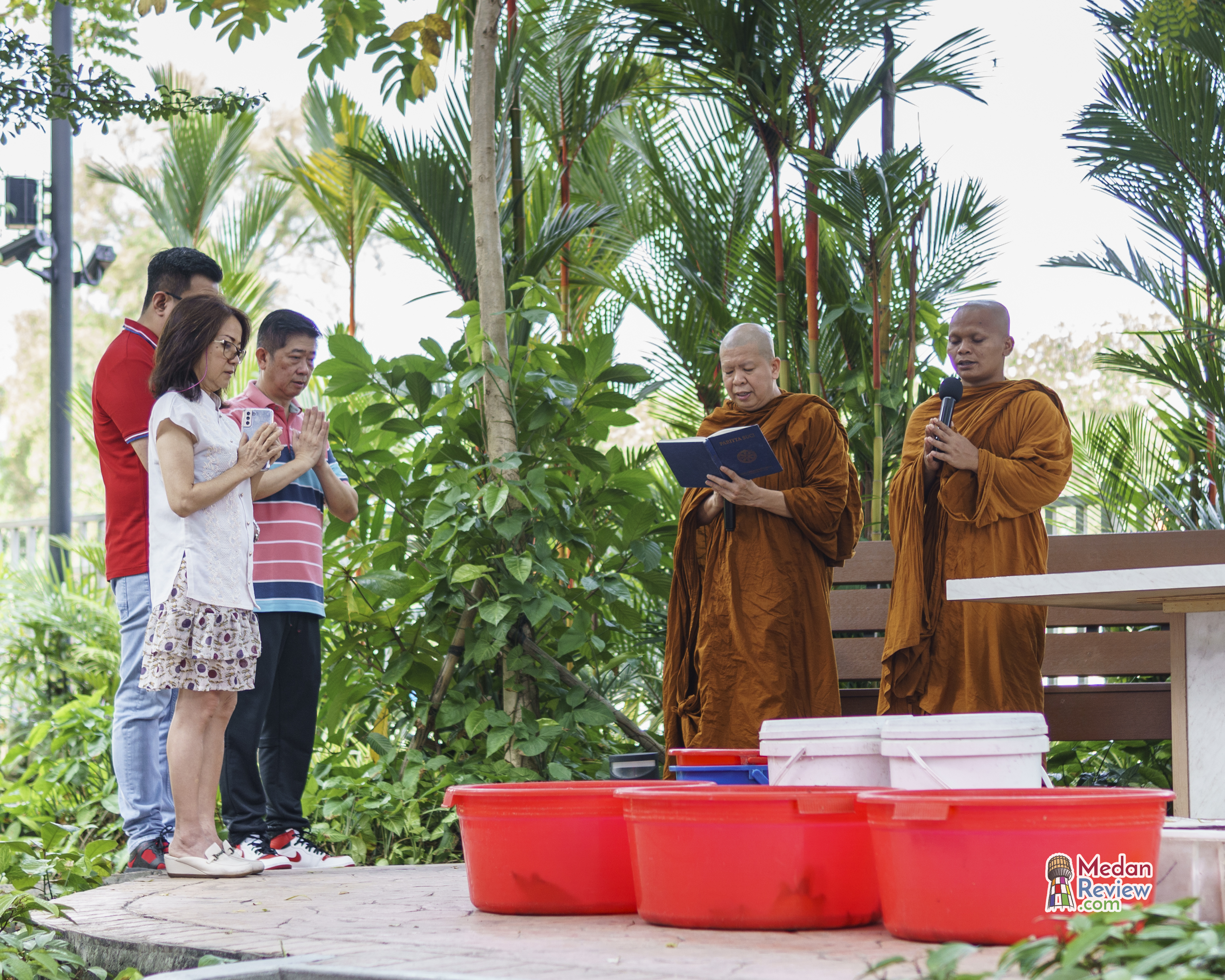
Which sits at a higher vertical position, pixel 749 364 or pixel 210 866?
pixel 749 364

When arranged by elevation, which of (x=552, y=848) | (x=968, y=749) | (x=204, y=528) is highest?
(x=204, y=528)

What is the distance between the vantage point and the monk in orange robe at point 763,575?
366 centimetres

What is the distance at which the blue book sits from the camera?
3.39 m

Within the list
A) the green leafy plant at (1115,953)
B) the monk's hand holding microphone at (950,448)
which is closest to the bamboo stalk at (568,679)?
the monk's hand holding microphone at (950,448)

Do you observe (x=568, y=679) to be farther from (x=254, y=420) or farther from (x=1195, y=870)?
(x=1195, y=870)

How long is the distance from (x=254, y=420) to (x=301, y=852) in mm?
1163

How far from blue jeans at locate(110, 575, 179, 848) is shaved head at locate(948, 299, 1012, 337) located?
2400 millimetres

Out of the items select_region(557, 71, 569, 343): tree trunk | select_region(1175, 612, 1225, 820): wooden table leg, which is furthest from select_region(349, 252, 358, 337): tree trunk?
select_region(1175, 612, 1225, 820): wooden table leg

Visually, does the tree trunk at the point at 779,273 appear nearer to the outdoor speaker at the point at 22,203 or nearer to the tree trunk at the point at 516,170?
the tree trunk at the point at 516,170

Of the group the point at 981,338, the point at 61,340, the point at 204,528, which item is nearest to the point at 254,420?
the point at 204,528

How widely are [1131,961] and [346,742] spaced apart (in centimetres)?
347

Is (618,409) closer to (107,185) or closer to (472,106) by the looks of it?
(472,106)

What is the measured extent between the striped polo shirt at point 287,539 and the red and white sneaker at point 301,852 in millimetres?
603

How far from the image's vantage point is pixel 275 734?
3445 millimetres
